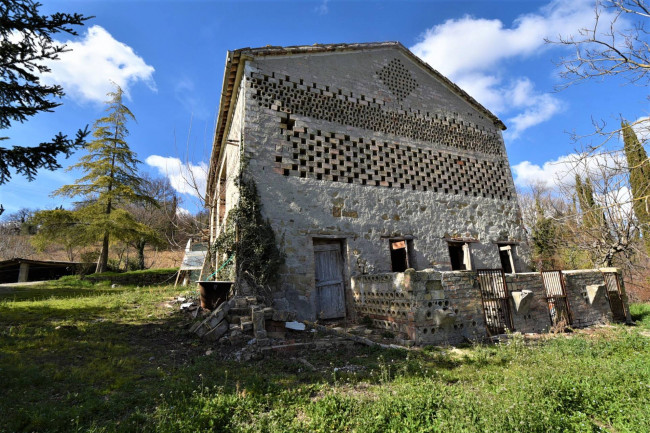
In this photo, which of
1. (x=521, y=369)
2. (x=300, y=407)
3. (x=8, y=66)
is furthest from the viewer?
(x=8, y=66)

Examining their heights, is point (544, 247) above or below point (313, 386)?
above

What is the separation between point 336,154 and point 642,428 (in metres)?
8.68

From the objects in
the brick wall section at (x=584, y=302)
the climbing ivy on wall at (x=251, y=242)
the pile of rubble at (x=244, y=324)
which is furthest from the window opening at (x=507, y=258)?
the pile of rubble at (x=244, y=324)

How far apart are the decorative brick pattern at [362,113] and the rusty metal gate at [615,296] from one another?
6292 mm

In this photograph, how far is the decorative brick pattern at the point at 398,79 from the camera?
12.2 meters

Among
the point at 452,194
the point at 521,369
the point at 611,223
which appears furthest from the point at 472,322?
the point at 611,223

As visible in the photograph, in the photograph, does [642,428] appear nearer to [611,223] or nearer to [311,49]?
[311,49]

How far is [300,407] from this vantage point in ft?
12.3

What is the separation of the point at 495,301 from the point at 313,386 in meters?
5.85

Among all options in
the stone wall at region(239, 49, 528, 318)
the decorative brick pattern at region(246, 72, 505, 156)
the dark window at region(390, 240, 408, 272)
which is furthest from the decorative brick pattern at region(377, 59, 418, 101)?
the dark window at region(390, 240, 408, 272)

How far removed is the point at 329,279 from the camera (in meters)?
9.33

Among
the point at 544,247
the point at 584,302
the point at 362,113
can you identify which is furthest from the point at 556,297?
the point at 544,247

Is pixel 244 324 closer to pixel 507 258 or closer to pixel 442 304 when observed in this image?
pixel 442 304

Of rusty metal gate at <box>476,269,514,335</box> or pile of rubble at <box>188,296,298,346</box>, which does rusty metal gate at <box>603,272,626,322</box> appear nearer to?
rusty metal gate at <box>476,269,514,335</box>
